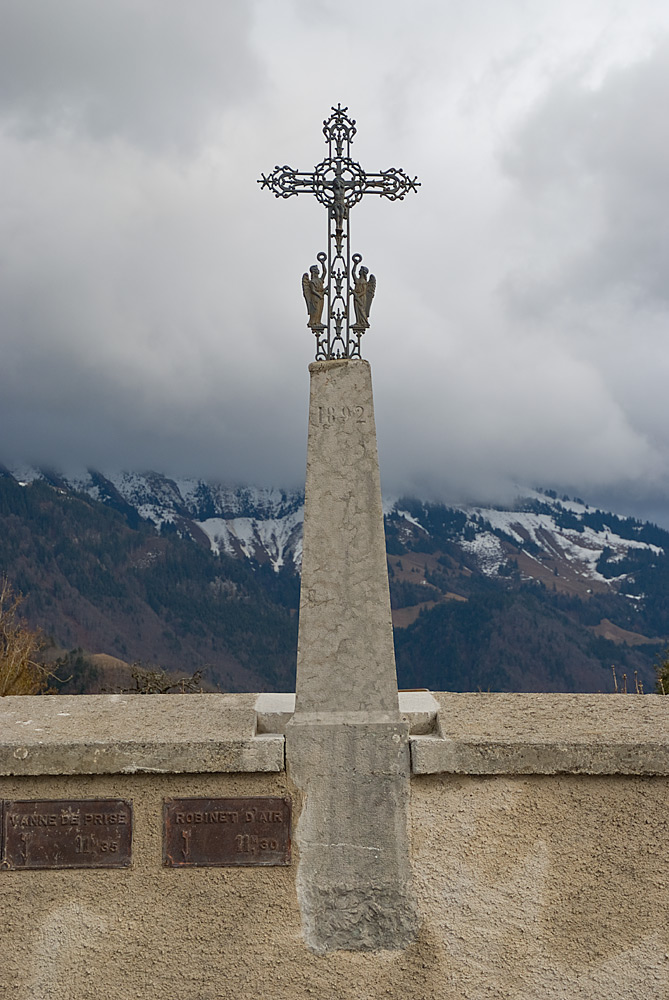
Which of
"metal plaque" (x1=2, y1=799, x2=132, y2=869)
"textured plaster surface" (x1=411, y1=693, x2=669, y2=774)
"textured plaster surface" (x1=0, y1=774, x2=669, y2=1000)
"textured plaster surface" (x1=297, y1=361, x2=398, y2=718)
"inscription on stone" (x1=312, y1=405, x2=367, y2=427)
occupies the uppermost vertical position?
"inscription on stone" (x1=312, y1=405, x2=367, y2=427)

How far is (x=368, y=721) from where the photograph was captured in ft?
14.2

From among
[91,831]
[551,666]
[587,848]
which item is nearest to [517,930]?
[587,848]

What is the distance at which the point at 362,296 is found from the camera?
15.4ft

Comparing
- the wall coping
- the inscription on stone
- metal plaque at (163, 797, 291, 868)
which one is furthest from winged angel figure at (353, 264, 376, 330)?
metal plaque at (163, 797, 291, 868)

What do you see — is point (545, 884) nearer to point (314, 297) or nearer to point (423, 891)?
point (423, 891)

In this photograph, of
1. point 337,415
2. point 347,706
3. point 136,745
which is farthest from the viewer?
point 337,415

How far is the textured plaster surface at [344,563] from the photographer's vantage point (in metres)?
4.39

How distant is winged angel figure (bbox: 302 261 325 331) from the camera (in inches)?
184

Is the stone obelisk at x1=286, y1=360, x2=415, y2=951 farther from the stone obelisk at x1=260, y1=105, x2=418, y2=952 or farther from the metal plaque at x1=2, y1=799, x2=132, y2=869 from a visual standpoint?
the metal plaque at x1=2, y1=799, x2=132, y2=869

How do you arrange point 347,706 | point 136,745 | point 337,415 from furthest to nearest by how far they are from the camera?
point 337,415
point 347,706
point 136,745

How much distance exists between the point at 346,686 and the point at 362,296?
228 centimetres

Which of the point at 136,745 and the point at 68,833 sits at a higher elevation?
the point at 136,745

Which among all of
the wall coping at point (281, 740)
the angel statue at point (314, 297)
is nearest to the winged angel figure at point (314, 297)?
the angel statue at point (314, 297)

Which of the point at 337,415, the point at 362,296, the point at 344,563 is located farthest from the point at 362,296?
the point at 344,563
